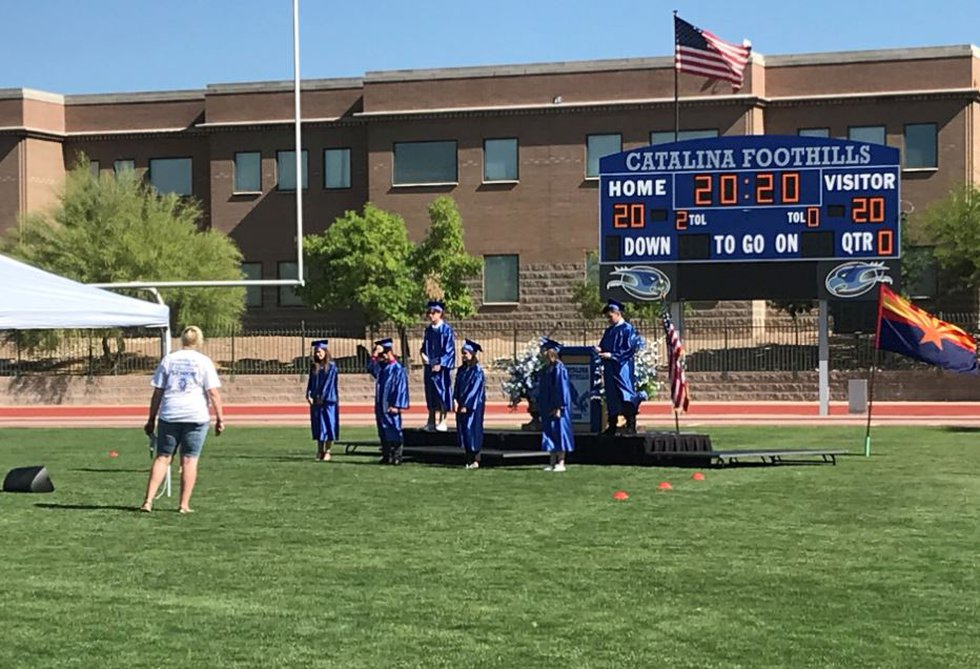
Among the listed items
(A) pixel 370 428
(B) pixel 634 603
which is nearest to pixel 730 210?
(A) pixel 370 428

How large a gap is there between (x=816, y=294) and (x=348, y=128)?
31.2 m

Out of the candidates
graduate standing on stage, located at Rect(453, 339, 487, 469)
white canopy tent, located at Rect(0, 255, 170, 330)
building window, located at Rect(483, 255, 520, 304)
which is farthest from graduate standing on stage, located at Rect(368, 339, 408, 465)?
building window, located at Rect(483, 255, 520, 304)

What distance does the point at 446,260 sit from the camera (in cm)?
5156

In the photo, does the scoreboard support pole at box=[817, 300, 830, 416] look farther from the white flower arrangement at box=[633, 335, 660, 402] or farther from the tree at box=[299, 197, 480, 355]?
the tree at box=[299, 197, 480, 355]

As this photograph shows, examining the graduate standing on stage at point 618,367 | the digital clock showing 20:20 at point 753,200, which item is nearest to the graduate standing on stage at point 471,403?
the graduate standing on stage at point 618,367

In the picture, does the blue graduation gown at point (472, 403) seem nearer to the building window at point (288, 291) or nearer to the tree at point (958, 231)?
the tree at point (958, 231)

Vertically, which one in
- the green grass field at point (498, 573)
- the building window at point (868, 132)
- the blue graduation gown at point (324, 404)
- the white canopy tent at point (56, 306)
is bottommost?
the green grass field at point (498, 573)

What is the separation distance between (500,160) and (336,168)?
264 inches

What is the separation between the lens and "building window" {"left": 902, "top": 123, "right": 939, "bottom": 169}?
5356 centimetres

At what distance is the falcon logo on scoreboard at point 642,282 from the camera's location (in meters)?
30.5

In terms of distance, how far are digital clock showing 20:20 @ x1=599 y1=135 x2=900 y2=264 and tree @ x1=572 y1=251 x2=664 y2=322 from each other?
18.0 metres

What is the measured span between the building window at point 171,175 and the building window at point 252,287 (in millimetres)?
4065

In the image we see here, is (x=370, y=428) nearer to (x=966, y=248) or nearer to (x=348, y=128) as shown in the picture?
(x=966, y=248)

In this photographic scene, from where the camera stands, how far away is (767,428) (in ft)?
103
